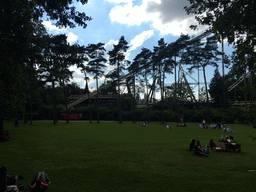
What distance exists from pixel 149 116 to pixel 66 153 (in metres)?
40.7

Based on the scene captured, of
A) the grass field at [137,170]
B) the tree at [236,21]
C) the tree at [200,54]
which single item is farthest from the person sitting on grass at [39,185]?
the tree at [200,54]

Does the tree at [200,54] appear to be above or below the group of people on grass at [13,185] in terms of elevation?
above

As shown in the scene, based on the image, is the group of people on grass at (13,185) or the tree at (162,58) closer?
the group of people on grass at (13,185)

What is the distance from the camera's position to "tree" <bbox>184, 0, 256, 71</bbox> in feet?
23.9

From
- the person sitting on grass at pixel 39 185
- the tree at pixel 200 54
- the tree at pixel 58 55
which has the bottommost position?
the person sitting on grass at pixel 39 185

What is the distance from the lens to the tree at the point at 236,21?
23.9ft

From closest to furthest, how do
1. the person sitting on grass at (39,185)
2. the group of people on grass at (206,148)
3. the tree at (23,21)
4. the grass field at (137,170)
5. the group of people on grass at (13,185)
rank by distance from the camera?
the group of people on grass at (13,185), the person sitting on grass at (39,185), the grass field at (137,170), the tree at (23,21), the group of people on grass at (206,148)

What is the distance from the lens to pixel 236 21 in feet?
25.3

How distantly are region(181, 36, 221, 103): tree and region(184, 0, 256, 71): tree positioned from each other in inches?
1502

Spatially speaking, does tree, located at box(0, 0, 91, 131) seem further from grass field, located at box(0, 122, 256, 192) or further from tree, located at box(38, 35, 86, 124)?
grass field, located at box(0, 122, 256, 192)

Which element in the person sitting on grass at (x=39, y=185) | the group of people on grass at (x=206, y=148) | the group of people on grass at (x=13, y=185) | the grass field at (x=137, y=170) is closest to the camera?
the group of people on grass at (x=13, y=185)

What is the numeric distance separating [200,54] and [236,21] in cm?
3919

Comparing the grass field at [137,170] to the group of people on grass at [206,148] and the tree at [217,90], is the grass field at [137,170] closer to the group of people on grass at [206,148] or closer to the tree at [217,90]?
the group of people on grass at [206,148]

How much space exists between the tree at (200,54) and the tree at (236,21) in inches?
1502
